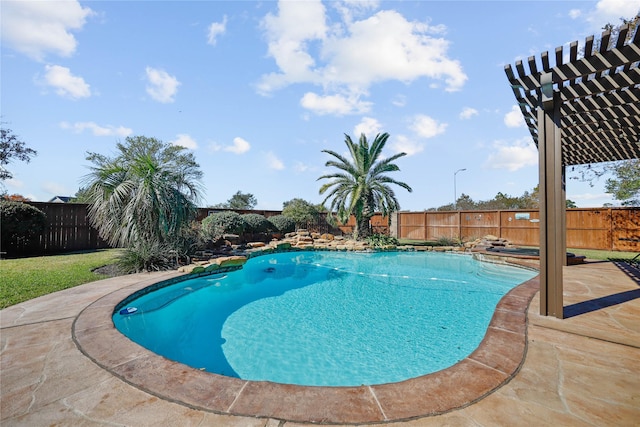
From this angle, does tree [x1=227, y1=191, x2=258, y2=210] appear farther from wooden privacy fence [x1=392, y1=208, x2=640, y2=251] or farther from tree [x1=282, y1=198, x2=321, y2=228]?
wooden privacy fence [x1=392, y1=208, x2=640, y2=251]

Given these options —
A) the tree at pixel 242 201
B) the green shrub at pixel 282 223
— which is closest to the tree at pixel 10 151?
the green shrub at pixel 282 223

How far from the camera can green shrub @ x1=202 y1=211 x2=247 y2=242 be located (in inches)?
469

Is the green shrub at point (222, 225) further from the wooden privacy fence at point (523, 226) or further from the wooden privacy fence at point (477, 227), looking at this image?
the wooden privacy fence at point (523, 226)

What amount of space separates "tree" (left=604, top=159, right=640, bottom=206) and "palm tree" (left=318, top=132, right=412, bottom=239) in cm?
1137

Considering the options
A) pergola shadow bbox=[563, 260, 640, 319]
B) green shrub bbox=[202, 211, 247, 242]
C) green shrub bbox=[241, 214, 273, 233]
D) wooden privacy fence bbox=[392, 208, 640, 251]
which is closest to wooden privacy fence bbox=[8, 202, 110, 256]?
green shrub bbox=[202, 211, 247, 242]

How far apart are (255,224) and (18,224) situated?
28.1ft

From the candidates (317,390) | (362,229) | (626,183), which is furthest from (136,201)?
(626,183)

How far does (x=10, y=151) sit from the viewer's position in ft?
40.0

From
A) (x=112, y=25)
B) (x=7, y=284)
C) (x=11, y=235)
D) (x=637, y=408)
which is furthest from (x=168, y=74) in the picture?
(x=637, y=408)

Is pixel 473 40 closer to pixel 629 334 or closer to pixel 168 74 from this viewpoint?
pixel 629 334

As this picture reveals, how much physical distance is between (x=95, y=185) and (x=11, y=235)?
4674 mm

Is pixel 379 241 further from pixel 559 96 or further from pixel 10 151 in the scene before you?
pixel 10 151

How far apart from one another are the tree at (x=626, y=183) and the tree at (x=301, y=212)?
17.0 meters

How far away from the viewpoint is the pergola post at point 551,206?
3379 millimetres
